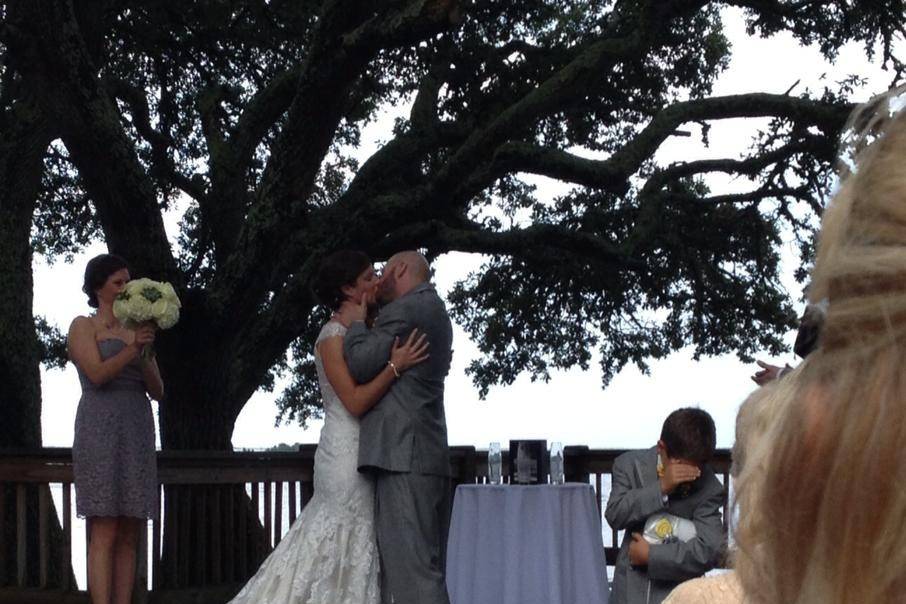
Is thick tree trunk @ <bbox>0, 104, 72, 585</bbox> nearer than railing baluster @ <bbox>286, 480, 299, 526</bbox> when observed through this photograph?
No

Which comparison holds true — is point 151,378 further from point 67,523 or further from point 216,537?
point 216,537

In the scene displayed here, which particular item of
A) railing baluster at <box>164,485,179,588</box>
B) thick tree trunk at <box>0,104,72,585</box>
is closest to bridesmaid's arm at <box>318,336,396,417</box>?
railing baluster at <box>164,485,179,588</box>

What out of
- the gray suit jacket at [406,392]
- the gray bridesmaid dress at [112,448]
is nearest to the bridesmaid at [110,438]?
the gray bridesmaid dress at [112,448]

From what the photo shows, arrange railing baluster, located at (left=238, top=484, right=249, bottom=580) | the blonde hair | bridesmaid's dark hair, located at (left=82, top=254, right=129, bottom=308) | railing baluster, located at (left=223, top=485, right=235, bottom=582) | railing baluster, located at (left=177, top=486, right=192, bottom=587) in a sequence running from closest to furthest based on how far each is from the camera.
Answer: the blonde hair, bridesmaid's dark hair, located at (left=82, top=254, right=129, bottom=308), railing baluster, located at (left=177, top=486, right=192, bottom=587), railing baluster, located at (left=223, top=485, right=235, bottom=582), railing baluster, located at (left=238, top=484, right=249, bottom=580)

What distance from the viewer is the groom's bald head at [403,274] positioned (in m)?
6.49

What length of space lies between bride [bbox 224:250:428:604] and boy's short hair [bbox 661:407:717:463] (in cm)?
204

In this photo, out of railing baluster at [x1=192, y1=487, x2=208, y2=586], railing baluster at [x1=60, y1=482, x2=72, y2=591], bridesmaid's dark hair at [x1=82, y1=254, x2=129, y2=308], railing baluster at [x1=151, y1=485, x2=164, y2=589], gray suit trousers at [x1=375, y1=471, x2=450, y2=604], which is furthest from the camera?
railing baluster at [x1=192, y1=487, x2=208, y2=586]

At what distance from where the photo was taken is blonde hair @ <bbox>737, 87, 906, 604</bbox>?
25.7 inches

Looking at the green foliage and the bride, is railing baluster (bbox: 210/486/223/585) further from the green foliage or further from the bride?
the green foliage

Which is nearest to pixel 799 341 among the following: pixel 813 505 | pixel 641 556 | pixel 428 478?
pixel 813 505

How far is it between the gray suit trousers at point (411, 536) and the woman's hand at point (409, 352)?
0.52m

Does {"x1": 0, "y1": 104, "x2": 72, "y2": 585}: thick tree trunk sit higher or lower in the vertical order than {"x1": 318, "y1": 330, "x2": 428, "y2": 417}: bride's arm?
higher

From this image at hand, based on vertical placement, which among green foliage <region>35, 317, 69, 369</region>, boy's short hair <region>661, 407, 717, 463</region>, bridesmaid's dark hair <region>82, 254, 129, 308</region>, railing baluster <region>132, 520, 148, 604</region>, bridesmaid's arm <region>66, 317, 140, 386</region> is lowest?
railing baluster <region>132, 520, 148, 604</region>

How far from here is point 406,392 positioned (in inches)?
250
